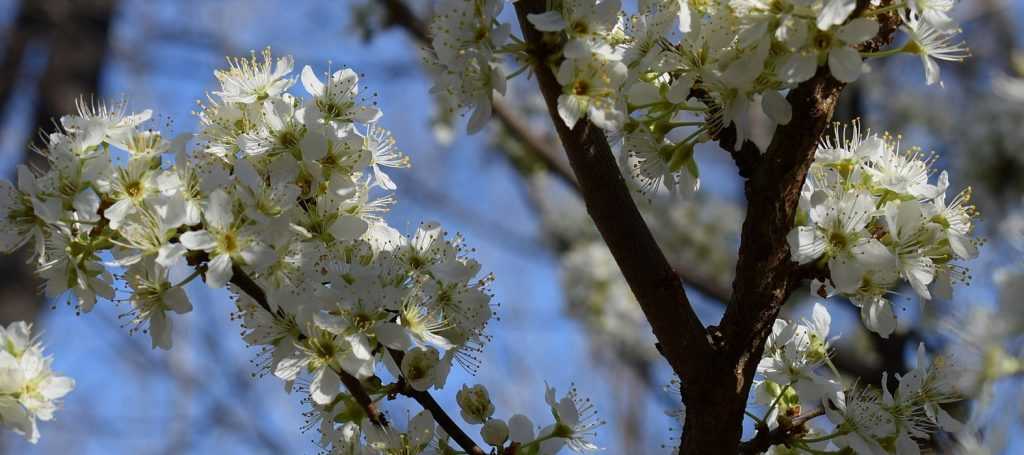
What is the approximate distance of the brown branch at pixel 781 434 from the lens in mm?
1762

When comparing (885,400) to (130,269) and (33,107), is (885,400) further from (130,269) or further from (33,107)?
(33,107)

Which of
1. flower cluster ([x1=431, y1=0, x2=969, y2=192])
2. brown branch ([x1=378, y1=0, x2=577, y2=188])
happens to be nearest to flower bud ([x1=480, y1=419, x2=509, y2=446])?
flower cluster ([x1=431, y1=0, x2=969, y2=192])

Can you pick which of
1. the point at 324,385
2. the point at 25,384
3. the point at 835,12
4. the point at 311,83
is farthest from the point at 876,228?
the point at 25,384

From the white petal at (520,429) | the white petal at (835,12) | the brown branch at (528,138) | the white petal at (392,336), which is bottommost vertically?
the white petal at (520,429)

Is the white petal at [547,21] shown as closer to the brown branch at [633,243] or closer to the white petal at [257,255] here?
the brown branch at [633,243]

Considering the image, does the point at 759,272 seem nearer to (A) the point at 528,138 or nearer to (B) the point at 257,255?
Result: (B) the point at 257,255

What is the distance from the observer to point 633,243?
1.66 meters

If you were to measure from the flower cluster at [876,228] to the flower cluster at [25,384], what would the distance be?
4.76 feet

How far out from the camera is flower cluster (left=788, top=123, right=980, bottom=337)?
1.59 meters

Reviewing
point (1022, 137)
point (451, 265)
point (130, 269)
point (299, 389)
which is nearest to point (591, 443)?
point (451, 265)

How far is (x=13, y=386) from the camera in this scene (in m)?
1.95

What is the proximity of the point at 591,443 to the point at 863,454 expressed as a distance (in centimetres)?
48

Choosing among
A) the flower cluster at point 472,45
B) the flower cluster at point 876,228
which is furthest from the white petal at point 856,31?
the flower cluster at point 472,45

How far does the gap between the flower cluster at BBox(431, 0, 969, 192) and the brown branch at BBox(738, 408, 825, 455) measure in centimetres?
50
